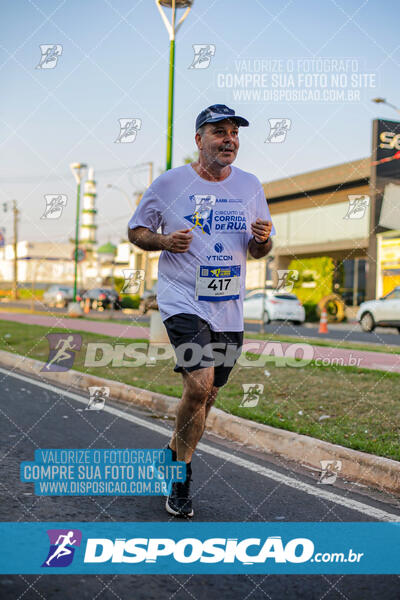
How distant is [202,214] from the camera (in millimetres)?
3781

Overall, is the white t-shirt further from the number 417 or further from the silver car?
the silver car

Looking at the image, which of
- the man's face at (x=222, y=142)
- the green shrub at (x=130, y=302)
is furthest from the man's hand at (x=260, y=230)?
the green shrub at (x=130, y=302)

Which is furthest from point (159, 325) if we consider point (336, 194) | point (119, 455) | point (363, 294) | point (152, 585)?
point (336, 194)

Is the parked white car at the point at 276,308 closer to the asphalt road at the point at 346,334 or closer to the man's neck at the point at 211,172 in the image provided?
the asphalt road at the point at 346,334

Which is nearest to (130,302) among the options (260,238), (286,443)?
(286,443)

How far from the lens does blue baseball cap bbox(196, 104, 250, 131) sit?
3715 mm

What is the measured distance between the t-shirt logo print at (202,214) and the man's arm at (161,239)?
5.0 inches

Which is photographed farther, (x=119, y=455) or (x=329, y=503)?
(x=119, y=455)

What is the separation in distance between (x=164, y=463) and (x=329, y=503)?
3.24ft

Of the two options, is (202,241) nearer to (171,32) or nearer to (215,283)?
(215,283)

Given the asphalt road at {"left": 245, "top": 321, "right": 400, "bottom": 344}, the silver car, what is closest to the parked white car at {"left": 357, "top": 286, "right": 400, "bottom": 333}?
the asphalt road at {"left": 245, "top": 321, "right": 400, "bottom": 344}

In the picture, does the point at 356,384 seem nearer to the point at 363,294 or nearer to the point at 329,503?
the point at 329,503

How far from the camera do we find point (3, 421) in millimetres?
6145

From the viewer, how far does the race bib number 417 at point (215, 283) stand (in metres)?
3.75
